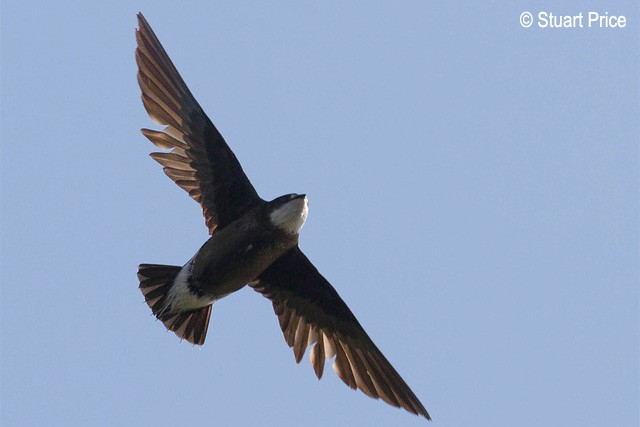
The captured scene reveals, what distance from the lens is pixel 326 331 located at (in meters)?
14.3

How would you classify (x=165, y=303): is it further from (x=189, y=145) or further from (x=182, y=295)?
(x=189, y=145)

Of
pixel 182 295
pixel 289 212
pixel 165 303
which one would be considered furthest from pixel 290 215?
pixel 165 303

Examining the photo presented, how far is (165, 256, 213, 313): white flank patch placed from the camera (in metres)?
13.3

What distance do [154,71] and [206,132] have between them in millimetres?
778

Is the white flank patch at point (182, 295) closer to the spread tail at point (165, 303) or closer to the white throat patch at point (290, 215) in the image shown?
the spread tail at point (165, 303)

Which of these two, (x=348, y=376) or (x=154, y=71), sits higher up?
(x=154, y=71)

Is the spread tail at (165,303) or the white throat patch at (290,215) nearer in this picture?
the white throat patch at (290,215)

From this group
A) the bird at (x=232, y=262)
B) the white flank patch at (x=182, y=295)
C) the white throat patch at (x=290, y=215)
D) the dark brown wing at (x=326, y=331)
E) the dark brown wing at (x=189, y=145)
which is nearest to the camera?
the white throat patch at (x=290, y=215)

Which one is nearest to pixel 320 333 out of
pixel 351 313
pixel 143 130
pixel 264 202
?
pixel 351 313

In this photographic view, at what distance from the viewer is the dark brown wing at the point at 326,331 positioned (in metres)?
14.0

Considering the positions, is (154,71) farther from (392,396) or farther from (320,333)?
(392,396)

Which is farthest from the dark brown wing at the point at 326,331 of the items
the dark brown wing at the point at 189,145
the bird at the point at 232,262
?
the dark brown wing at the point at 189,145

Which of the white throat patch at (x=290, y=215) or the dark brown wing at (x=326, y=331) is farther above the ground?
the white throat patch at (x=290, y=215)

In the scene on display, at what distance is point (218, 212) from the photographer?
13.5 metres
